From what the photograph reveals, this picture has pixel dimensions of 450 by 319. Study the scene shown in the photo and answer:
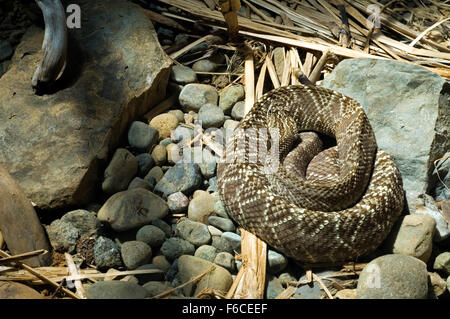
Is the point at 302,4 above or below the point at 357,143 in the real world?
above

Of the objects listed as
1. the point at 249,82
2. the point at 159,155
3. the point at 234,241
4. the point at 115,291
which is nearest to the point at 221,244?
the point at 234,241

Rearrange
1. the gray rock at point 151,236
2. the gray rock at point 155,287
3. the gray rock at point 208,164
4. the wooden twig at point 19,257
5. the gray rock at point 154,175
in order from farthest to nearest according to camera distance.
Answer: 1. the gray rock at point 208,164
2. the gray rock at point 154,175
3. the gray rock at point 151,236
4. the wooden twig at point 19,257
5. the gray rock at point 155,287

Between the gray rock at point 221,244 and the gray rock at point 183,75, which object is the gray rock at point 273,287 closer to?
the gray rock at point 221,244

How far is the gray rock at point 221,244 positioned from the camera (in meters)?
3.49

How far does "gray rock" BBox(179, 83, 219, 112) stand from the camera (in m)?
4.52

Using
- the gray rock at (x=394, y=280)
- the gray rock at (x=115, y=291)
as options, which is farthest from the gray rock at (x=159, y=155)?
the gray rock at (x=394, y=280)

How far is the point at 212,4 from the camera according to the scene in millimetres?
5180

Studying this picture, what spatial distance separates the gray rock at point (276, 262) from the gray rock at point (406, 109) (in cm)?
118

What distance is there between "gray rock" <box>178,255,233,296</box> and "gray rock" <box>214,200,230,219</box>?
0.56 m

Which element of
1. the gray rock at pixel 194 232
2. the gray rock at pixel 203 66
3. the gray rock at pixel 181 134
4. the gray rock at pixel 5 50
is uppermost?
the gray rock at pixel 5 50

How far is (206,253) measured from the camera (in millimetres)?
3396
